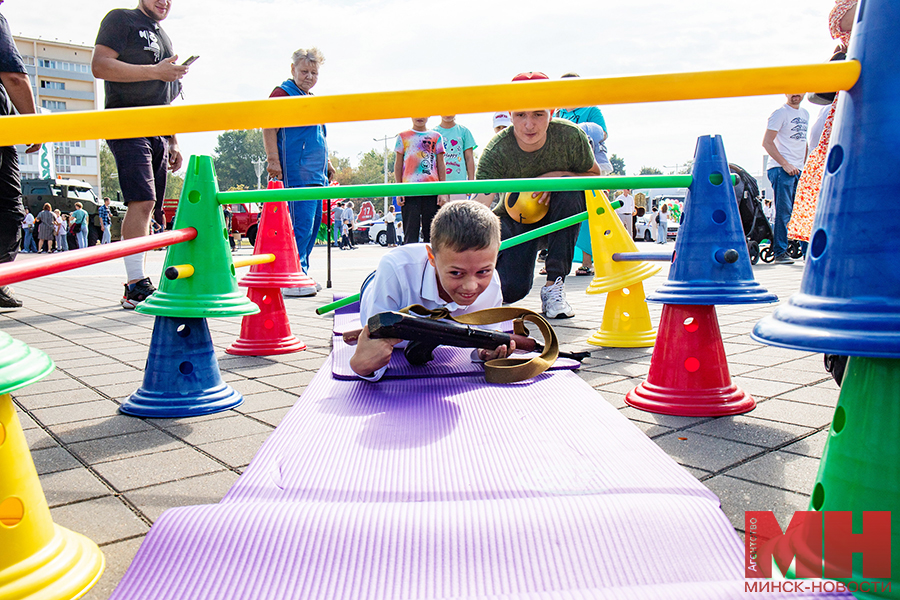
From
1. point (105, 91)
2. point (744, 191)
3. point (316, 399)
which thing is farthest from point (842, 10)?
point (744, 191)

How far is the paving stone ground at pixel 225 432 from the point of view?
Answer: 1628 millimetres

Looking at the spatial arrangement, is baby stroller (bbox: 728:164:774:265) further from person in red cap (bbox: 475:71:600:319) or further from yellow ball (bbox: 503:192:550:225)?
yellow ball (bbox: 503:192:550:225)

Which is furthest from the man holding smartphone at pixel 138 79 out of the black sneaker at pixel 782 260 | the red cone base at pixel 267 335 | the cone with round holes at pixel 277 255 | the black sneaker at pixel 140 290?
the black sneaker at pixel 782 260

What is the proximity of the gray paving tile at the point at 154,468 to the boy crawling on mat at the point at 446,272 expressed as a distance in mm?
654

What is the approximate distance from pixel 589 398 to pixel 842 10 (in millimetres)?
1589

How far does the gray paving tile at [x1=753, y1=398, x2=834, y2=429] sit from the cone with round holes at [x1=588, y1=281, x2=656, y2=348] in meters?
1.26

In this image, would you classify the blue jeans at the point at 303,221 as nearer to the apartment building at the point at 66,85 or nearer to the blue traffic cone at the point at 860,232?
the blue traffic cone at the point at 860,232

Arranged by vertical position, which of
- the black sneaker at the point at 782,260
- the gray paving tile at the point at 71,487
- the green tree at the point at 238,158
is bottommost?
the gray paving tile at the point at 71,487

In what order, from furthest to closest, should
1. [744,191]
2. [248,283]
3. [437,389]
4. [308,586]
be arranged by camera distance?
[744,191] < [248,283] < [437,389] < [308,586]

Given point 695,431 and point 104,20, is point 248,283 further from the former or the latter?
point 695,431

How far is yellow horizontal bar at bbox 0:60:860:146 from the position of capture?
135 cm

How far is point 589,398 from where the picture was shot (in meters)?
2.18

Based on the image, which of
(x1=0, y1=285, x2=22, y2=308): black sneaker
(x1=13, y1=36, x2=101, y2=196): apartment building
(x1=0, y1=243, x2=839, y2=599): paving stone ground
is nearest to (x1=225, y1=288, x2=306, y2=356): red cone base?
(x1=0, y1=243, x2=839, y2=599): paving stone ground

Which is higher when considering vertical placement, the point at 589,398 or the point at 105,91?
the point at 105,91
